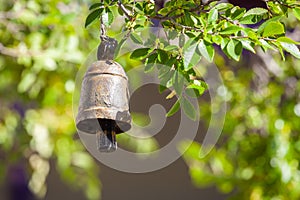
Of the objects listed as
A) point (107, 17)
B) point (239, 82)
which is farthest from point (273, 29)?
point (239, 82)

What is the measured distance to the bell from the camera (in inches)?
63.9

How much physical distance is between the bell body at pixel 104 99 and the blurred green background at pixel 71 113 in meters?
1.36

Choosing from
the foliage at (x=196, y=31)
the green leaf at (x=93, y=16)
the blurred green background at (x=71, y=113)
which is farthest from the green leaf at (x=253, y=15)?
the blurred green background at (x=71, y=113)

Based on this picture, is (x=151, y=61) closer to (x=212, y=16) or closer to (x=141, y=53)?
(x=141, y=53)

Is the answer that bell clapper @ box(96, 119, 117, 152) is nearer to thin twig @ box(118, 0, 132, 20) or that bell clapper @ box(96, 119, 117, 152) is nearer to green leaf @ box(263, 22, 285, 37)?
thin twig @ box(118, 0, 132, 20)

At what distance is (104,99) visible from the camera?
5.40ft

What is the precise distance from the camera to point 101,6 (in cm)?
157

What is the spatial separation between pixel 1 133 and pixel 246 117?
1243 millimetres

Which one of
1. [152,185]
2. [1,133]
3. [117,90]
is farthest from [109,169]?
[117,90]

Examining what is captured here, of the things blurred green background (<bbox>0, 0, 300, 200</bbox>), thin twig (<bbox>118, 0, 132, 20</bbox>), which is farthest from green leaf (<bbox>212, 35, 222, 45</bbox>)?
blurred green background (<bbox>0, 0, 300, 200</bbox>)

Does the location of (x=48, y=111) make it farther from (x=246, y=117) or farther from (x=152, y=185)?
(x=152, y=185)

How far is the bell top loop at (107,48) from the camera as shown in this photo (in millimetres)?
1660

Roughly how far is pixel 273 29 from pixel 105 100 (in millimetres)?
451

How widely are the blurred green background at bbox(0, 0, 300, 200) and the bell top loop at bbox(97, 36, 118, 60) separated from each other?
4.43 ft
